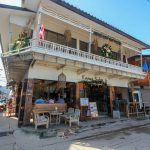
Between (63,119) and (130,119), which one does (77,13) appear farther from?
(130,119)

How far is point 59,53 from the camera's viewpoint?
10375mm

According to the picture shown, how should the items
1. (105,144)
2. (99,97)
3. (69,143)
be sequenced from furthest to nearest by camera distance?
(99,97) < (69,143) < (105,144)

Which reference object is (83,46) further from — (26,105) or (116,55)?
(26,105)

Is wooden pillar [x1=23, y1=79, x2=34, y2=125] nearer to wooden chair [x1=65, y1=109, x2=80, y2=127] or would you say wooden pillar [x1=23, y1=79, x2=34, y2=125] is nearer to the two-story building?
the two-story building

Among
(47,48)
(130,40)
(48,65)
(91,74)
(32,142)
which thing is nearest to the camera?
(32,142)

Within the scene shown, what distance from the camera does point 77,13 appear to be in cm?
1127

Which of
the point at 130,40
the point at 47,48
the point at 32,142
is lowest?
the point at 32,142

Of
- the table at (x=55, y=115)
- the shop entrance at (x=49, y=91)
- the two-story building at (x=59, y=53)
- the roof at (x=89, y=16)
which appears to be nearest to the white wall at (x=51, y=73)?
the two-story building at (x=59, y=53)

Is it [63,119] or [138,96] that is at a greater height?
[138,96]

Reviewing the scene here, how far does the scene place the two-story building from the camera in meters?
10.0

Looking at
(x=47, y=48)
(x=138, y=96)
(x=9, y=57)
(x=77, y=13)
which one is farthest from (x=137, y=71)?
(x=9, y=57)

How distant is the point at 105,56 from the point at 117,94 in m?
6.23

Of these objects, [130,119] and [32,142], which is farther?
[130,119]

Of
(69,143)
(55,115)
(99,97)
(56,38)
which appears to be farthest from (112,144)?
(99,97)
